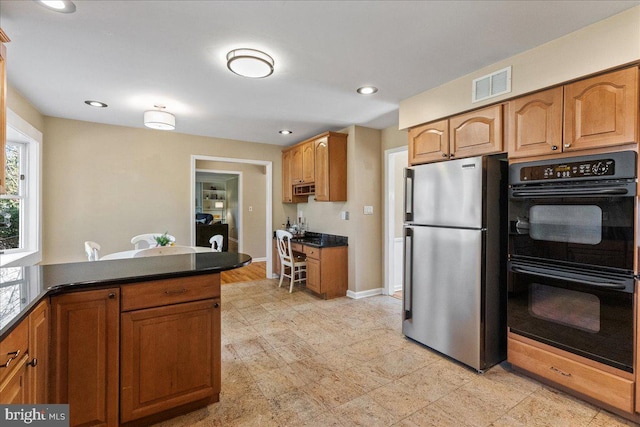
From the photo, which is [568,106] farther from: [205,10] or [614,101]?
[205,10]

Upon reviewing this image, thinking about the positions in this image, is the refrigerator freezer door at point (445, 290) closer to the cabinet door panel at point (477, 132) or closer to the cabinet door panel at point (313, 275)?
the cabinet door panel at point (477, 132)

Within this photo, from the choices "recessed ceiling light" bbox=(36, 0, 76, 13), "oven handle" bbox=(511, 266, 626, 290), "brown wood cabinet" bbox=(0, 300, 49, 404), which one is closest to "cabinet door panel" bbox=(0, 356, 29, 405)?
"brown wood cabinet" bbox=(0, 300, 49, 404)

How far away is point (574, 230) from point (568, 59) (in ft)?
3.70

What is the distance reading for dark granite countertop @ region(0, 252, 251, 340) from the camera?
124 centimetres

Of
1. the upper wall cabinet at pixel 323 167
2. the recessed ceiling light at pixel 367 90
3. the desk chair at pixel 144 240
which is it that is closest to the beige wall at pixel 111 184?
the desk chair at pixel 144 240

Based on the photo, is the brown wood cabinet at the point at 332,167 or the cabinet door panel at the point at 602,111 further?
the brown wood cabinet at the point at 332,167

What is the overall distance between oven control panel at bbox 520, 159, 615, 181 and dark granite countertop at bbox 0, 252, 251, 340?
2110mm

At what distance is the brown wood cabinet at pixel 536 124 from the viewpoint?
2049 mm

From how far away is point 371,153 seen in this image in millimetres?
4449

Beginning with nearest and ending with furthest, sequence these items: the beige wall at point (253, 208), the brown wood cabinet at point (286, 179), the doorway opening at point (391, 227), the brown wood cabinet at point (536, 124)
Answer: the brown wood cabinet at point (536, 124) < the doorway opening at point (391, 227) < the brown wood cabinet at point (286, 179) < the beige wall at point (253, 208)

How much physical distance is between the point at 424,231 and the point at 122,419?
2528 millimetres

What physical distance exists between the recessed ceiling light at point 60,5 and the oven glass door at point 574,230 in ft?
10.3

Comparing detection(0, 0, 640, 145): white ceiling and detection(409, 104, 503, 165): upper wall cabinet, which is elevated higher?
detection(0, 0, 640, 145): white ceiling

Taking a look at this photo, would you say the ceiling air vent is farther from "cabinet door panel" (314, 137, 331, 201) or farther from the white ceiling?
"cabinet door panel" (314, 137, 331, 201)
